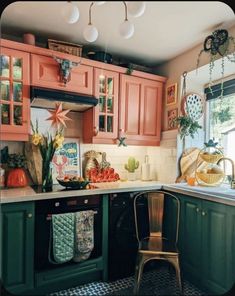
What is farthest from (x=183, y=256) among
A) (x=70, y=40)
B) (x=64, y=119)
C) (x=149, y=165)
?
(x=70, y=40)

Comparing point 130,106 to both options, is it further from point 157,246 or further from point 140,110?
point 157,246

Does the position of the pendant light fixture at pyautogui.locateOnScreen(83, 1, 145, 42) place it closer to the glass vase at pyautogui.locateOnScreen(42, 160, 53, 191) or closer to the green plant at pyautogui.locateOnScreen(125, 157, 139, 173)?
the glass vase at pyautogui.locateOnScreen(42, 160, 53, 191)

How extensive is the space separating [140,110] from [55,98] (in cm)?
91

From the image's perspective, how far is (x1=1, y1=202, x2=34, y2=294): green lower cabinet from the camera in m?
1.49

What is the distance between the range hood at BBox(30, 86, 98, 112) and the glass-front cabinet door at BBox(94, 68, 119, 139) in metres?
0.13

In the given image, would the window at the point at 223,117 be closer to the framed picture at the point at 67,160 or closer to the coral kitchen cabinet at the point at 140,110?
the coral kitchen cabinet at the point at 140,110

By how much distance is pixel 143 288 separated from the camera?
5.68ft

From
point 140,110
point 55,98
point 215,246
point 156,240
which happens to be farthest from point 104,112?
point 215,246

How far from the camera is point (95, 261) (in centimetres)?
179

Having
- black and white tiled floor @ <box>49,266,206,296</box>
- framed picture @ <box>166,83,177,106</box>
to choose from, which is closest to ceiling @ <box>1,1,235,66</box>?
framed picture @ <box>166,83,177,106</box>

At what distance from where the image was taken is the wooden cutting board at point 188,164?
2.25 m

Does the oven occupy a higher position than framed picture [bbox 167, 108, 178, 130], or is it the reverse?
framed picture [bbox 167, 108, 178, 130]

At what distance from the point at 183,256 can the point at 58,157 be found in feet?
4.70

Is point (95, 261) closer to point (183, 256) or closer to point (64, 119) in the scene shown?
point (183, 256)
